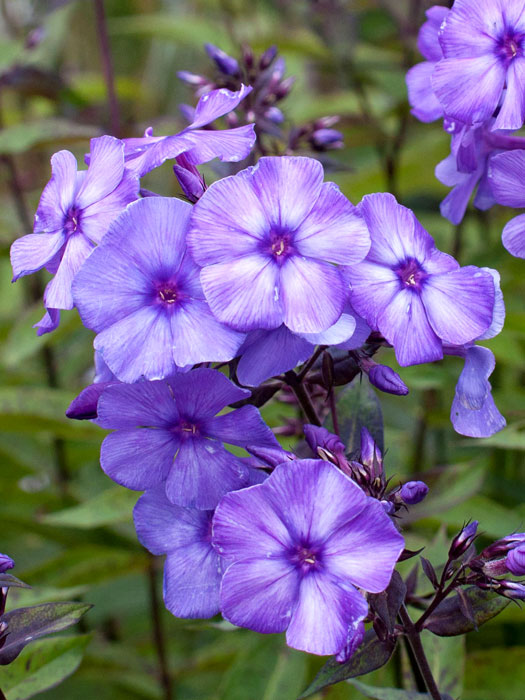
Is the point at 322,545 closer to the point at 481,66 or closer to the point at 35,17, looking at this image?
the point at 481,66

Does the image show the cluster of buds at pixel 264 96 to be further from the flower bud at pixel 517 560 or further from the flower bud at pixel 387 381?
the flower bud at pixel 517 560

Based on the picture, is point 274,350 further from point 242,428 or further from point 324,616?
point 324,616

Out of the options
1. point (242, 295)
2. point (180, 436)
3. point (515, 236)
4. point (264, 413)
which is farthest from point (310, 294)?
point (264, 413)

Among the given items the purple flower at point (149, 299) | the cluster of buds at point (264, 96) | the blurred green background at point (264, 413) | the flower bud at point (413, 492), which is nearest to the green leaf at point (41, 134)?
the blurred green background at point (264, 413)

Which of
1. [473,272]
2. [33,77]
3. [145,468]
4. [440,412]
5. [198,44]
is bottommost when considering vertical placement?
[440,412]

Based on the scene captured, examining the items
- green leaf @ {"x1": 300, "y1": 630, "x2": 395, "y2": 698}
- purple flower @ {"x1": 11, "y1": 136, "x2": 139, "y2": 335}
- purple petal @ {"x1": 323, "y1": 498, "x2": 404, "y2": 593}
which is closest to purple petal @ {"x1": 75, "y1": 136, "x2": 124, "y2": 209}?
purple flower @ {"x1": 11, "y1": 136, "x2": 139, "y2": 335}

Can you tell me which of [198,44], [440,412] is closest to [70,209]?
[440,412]

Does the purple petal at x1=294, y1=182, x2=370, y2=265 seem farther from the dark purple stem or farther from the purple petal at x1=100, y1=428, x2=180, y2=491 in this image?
the dark purple stem

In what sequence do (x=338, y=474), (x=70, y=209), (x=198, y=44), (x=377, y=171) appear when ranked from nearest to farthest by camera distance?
1. (x=338, y=474)
2. (x=70, y=209)
3. (x=377, y=171)
4. (x=198, y=44)
